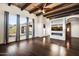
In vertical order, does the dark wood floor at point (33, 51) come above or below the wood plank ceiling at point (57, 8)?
below

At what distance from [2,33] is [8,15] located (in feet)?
3.88

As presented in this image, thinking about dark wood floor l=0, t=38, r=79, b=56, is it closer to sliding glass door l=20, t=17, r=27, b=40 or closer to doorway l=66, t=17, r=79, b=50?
doorway l=66, t=17, r=79, b=50

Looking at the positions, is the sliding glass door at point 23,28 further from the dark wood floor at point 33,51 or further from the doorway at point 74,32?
the doorway at point 74,32

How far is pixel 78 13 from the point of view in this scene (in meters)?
3.91

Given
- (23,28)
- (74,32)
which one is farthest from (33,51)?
(74,32)

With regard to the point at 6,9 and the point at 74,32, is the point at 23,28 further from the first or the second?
the point at 74,32

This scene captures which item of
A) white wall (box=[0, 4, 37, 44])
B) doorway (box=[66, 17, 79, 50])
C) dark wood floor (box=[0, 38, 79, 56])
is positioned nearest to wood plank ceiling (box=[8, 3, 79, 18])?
white wall (box=[0, 4, 37, 44])

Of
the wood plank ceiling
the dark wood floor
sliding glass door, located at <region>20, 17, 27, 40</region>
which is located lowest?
the dark wood floor

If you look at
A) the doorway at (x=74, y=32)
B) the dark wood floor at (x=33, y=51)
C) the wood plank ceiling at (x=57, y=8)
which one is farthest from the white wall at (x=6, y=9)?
the doorway at (x=74, y=32)

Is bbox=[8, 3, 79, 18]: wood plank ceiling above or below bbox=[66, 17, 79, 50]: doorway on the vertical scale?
above

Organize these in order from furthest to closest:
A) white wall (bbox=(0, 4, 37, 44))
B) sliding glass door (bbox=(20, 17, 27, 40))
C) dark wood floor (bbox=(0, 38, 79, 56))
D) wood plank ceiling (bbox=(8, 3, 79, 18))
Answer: sliding glass door (bbox=(20, 17, 27, 40))
white wall (bbox=(0, 4, 37, 44))
wood plank ceiling (bbox=(8, 3, 79, 18))
dark wood floor (bbox=(0, 38, 79, 56))

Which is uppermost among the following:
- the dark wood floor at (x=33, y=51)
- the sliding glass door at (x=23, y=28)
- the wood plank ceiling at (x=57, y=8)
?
the wood plank ceiling at (x=57, y=8)

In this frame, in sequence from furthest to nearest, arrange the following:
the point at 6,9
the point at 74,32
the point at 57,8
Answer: the point at 74,32
the point at 57,8
the point at 6,9

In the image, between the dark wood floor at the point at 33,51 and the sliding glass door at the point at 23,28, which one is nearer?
the dark wood floor at the point at 33,51
